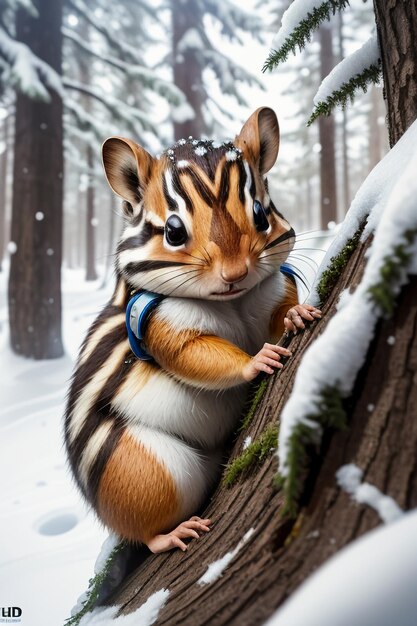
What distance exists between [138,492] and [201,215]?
55 cm

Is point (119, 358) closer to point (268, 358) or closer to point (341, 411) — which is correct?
point (268, 358)

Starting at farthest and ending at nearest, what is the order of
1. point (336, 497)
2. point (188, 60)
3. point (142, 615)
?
point (188, 60) < point (142, 615) < point (336, 497)

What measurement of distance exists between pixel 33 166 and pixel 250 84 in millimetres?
2403

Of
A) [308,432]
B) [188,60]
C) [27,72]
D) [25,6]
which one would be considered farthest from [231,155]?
[188,60]

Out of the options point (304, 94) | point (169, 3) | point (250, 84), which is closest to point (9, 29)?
point (169, 3)

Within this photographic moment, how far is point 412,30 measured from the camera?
821mm

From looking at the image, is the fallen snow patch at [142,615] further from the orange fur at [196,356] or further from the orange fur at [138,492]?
the orange fur at [196,356]

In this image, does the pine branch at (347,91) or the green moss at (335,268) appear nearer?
the green moss at (335,268)

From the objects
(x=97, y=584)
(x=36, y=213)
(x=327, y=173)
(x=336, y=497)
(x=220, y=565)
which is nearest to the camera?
(x=336, y=497)

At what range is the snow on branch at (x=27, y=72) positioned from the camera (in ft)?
11.2

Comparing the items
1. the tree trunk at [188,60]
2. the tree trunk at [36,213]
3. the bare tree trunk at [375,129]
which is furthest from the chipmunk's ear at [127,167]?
the bare tree trunk at [375,129]

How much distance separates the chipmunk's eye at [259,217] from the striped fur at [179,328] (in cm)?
1

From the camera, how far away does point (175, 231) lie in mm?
Result: 921

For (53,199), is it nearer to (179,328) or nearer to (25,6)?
(25,6)
